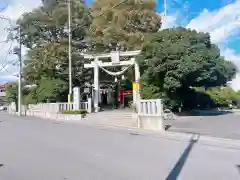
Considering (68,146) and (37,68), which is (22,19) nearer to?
(37,68)

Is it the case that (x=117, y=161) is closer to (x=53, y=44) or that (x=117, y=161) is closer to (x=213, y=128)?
(x=213, y=128)

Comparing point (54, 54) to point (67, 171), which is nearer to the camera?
point (67, 171)

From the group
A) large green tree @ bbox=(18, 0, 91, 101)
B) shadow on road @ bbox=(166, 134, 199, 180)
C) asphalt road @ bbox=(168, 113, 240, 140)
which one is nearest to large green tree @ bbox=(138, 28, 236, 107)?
asphalt road @ bbox=(168, 113, 240, 140)

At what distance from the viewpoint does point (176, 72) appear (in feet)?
68.0

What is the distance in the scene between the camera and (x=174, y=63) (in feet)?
68.3

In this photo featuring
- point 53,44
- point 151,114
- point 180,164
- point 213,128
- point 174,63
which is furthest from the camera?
point 53,44

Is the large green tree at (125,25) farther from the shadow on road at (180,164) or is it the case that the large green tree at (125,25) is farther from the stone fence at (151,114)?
the shadow on road at (180,164)

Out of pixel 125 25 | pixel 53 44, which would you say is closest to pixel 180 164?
pixel 125 25

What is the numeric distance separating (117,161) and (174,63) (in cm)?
1386

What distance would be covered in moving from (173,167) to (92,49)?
1251 inches

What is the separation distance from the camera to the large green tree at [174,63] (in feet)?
68.4

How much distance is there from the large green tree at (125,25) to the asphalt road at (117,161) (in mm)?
24927

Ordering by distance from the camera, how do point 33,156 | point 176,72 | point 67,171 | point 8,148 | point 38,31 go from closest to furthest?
point 67,171 < point 33,156 < point 8,148 < point 176,72 < point 38,31

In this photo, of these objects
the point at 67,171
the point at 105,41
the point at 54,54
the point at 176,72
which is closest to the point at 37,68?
the point at 54,54
